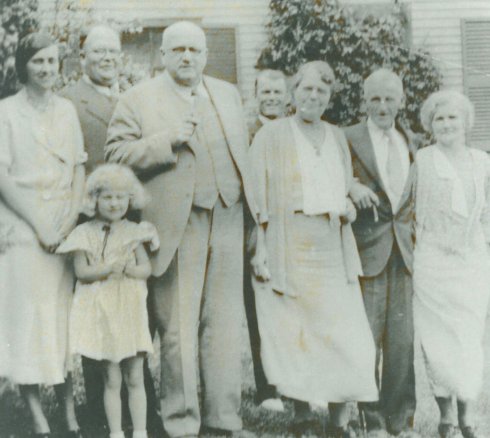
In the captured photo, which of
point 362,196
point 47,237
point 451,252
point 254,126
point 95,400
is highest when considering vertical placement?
point 254,126

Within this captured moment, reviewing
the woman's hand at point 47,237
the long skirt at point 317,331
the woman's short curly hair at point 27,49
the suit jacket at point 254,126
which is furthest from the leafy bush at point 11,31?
the long skirt at point 317,331

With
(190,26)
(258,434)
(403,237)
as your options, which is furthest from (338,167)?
(258,434)

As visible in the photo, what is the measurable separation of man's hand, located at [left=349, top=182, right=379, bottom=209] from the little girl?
0.88 metres

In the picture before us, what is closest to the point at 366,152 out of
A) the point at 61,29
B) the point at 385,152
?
the point at 385,152

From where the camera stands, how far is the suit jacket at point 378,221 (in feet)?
10.4

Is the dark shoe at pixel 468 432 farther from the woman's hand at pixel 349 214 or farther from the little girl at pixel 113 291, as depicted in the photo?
the little girl at pixel 113 291

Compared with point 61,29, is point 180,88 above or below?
below

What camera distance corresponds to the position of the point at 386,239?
317 centimetres

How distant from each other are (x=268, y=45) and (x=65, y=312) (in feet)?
5.19

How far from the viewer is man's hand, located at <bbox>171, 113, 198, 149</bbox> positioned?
2809mm

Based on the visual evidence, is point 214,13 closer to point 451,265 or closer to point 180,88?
point 180,88

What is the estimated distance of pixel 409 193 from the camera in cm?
317

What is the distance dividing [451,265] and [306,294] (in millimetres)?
634

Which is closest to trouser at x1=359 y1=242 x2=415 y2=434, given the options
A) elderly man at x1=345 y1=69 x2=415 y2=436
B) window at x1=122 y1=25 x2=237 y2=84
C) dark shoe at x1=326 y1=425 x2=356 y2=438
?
elderly man at x1=345 y1=69 x2=415 y2=436
